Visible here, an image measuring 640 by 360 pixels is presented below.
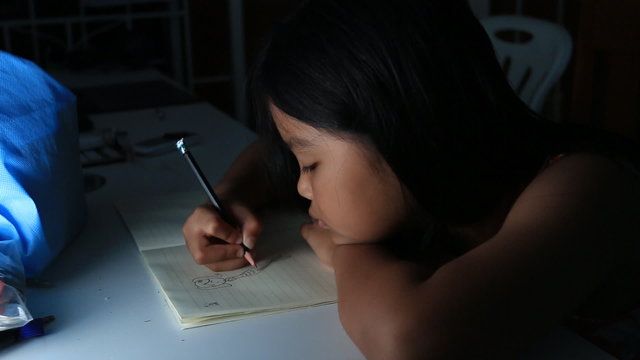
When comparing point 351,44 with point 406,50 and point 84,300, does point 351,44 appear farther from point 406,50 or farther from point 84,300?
Answer: point 84,300

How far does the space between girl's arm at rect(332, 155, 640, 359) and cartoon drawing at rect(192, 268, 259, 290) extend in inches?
5.5

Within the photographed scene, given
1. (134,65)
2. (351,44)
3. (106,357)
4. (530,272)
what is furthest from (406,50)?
(134,65)

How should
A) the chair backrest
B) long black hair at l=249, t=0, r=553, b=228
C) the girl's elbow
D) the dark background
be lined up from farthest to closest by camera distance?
the dark background
the chair backrest
long black hair at l=249, t=0, r=553, b=228
the girl's elbow

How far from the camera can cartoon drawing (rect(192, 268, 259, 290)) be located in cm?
84

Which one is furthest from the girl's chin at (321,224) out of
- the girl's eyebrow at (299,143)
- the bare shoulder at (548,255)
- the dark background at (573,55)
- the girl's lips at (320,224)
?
the dark background at (573,55)

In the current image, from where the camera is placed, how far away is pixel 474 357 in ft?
2.12

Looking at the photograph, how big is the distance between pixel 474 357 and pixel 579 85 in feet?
6.78

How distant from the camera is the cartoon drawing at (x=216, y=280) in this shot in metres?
0.84

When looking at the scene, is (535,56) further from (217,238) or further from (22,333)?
(22,333)

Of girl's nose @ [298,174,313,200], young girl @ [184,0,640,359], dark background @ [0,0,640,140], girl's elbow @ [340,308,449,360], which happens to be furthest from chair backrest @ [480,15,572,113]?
girl's elbow @ [340,308,449,360]

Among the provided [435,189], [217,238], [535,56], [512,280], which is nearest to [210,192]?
[217,238]

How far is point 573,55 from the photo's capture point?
270 centimetres

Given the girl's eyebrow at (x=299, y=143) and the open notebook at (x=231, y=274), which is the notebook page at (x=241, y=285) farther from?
the girl's eyebrow at (x=299, y=143)

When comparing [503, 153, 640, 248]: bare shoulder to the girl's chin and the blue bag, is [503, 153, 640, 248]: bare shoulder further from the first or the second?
the blue bag
